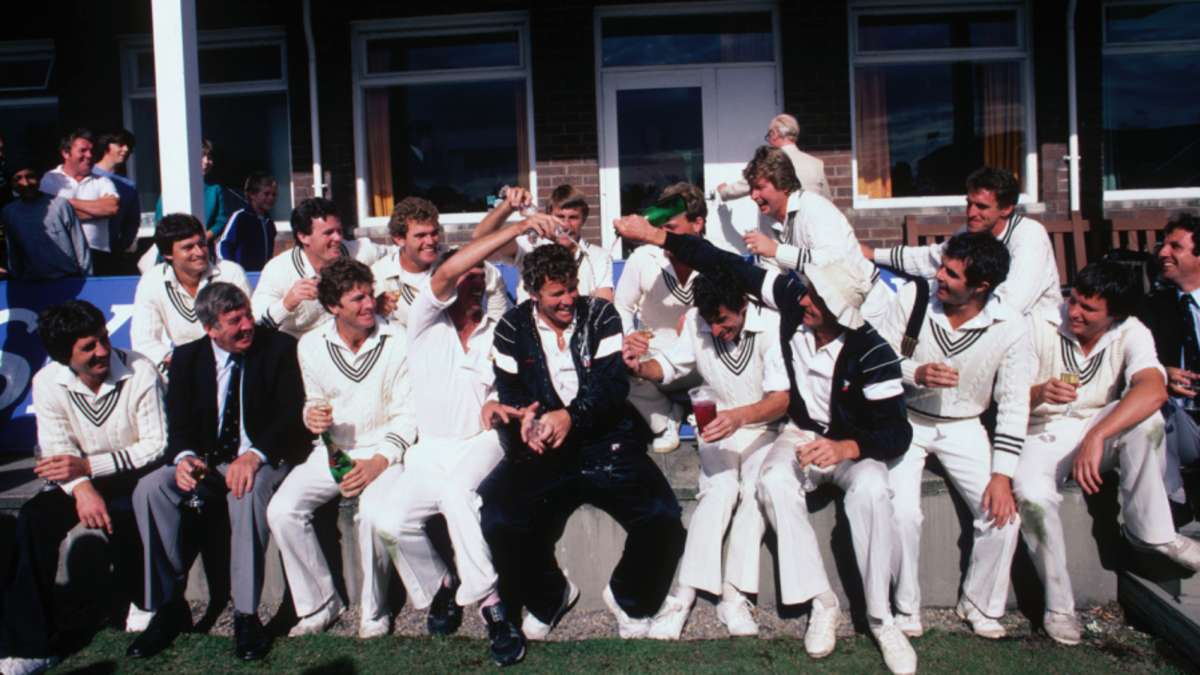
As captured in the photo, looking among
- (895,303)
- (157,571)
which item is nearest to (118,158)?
(157,571)

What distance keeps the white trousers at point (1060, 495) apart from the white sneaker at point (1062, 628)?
30 millimetres

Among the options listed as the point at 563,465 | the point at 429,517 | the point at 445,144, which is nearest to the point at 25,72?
the point at 445,144

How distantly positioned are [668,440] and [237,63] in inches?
251

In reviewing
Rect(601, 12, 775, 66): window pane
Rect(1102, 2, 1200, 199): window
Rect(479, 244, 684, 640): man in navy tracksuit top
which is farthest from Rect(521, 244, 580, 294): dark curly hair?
Rect(1102, 2, 1200, 199): window

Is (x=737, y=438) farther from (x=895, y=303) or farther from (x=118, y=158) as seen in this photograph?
(x=118, y=158)

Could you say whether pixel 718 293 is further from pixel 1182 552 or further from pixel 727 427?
pixel 1182 552

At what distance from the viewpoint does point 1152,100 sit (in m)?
8.66

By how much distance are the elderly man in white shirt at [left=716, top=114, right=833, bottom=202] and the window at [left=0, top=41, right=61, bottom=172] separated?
6.60 meters

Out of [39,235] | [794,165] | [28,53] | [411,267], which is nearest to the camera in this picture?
[411,267]

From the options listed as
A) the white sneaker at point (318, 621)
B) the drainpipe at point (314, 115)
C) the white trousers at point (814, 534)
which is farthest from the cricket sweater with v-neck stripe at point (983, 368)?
the drainpipe at point (314, 115)

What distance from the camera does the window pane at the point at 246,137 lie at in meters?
9.12

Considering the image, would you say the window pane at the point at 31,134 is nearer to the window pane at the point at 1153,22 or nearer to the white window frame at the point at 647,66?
the white window frame at the point at 647,66

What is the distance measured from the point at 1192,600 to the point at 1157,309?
1441 mm

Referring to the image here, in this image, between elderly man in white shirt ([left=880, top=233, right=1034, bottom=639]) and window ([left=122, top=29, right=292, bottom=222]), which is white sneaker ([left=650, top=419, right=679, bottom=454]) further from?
window ([left=122, top=29, right=292, bottom=222])
